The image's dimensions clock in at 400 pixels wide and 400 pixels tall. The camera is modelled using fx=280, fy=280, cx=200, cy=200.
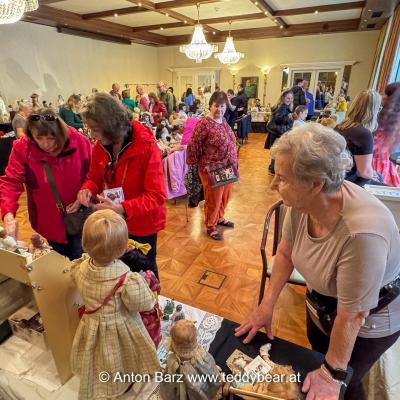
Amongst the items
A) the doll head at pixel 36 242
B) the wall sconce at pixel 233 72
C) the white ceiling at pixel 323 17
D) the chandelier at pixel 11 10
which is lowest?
the doll head at pixel 36 242

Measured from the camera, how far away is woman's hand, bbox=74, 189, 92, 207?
4.79ft

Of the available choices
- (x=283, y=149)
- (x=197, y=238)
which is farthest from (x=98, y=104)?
(x=197, y=238)

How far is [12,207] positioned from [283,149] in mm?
1419

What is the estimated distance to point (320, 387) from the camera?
82 cm

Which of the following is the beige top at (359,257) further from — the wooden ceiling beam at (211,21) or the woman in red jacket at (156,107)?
the wooden ceiling beam at (211,21)

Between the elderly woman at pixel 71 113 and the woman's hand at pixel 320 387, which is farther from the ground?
the elderly woman at pixel 71 113

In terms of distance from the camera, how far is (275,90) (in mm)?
10484

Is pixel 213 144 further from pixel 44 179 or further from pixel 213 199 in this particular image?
pixel 44 179

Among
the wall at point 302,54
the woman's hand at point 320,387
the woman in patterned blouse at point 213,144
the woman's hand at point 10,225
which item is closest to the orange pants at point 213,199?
the woman in patterned blouse at point 213,144

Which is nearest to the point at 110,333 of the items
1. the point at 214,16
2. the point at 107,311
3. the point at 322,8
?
the point at 107,311

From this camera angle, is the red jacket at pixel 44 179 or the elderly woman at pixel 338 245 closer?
the elderly woman at pixel 338 245

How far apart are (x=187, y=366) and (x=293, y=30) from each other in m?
10.7

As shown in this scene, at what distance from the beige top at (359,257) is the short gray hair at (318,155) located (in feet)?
0.31

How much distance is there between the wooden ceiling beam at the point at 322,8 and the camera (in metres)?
6.49
